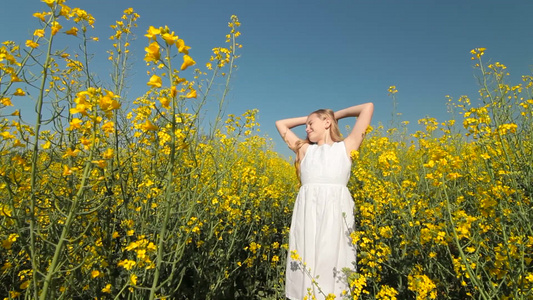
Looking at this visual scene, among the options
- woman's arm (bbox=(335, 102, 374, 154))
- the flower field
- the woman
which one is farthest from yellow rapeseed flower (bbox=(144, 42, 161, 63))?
woman's arm (bbox=(335, 102, 374, 154))

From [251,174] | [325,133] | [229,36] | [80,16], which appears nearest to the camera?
[80,16]

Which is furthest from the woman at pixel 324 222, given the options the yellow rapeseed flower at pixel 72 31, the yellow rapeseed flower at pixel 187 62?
the yellow rapeseed flower at pixel 72 31

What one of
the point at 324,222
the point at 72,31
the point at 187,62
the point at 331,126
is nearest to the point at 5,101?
the point at 72,31

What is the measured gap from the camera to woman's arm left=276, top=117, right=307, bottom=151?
2860 millimetres

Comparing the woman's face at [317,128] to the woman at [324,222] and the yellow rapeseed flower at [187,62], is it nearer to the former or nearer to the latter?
the woman at [324,222]

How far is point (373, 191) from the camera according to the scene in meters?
2.71

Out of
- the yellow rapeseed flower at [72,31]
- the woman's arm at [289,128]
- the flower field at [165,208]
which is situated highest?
the woman's arm at [289,128]

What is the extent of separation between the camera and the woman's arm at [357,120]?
2.27 meters

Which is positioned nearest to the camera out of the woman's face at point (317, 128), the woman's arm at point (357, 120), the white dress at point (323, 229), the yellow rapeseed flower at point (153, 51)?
the yellow rapeseed flower at point (153, 51)

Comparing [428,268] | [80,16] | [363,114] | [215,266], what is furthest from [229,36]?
A: [428,268]

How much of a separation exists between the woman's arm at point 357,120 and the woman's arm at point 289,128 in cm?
42

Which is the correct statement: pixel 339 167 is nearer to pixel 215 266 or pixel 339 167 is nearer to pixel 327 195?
pixel 327 195

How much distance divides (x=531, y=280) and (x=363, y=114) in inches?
57.5

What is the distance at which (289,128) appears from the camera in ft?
10.2
